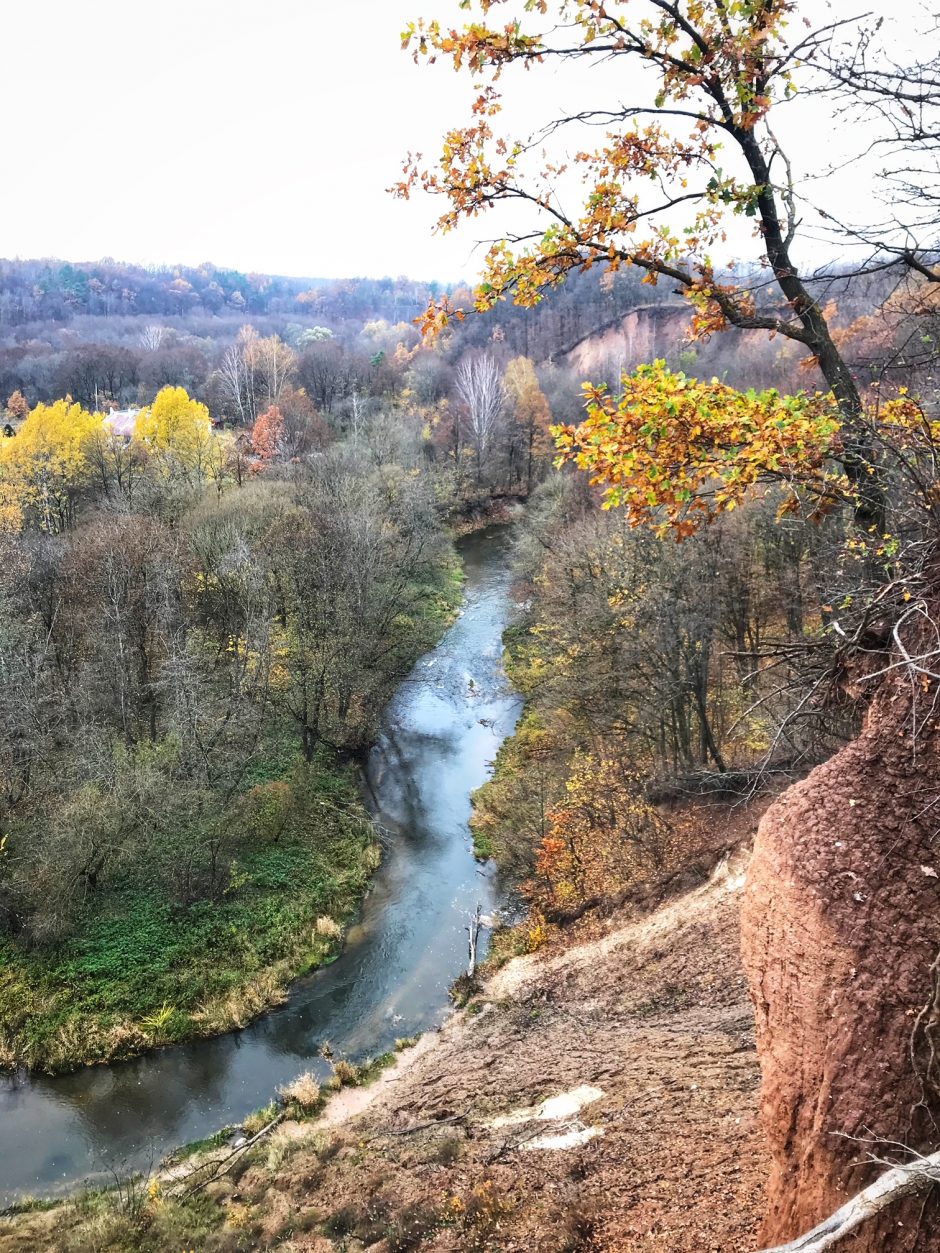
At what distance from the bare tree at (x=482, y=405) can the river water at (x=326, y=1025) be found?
35621 mm

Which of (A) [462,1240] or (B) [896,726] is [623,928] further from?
(B) [896,726]

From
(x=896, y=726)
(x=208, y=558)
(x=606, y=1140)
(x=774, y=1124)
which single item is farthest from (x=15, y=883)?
(x=896, y=726)

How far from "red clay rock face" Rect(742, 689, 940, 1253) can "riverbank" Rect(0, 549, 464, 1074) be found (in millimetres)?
14237

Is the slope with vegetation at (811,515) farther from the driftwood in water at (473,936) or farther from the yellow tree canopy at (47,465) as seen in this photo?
the yellow tree canopy at (47,465)

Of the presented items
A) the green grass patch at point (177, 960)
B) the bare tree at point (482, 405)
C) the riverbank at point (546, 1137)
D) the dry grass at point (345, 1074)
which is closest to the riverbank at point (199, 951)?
the green grass patch at point (177, 960)

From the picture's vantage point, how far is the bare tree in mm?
55750

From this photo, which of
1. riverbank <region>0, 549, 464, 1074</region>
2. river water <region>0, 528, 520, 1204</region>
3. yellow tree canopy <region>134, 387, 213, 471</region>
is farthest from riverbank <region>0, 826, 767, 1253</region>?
yellow tree canopy <region>134, 387, 213, 471</region>

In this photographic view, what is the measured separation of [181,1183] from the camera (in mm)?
11648

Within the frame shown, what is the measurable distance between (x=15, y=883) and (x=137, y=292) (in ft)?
488

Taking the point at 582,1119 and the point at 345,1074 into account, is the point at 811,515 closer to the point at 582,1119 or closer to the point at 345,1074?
the point at 582,1119

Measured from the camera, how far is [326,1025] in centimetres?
1553

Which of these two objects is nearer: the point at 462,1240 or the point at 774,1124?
the point at 774,1124

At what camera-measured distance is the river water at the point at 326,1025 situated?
13.3 meters

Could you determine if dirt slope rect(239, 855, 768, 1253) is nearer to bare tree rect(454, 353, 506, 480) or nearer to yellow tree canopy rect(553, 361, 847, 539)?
yellow tree canopy rect(553, 361, 847, 539)
